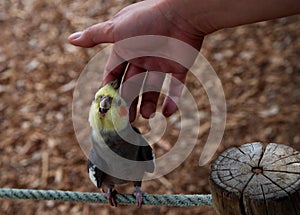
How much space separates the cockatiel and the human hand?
113 mm

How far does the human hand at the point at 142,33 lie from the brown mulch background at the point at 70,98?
41.0 inches

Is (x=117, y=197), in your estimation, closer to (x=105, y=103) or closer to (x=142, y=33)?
(x=105, y=103)

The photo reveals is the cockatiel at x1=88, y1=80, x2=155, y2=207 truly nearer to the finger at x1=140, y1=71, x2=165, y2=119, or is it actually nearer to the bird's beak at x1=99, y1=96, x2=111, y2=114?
the bird's beak at x1=99, y1=96, x2=111, y2=114

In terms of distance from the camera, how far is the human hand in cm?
158

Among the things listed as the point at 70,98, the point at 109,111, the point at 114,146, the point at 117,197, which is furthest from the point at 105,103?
the point at 70,98

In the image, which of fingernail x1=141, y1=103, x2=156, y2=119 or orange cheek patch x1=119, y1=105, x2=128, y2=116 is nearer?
orange cheek patch x1=119, y1=105, x2=128, y2=116

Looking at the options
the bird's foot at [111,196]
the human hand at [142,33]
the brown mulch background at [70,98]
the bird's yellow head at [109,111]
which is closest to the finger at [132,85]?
the human hand at [142,33]

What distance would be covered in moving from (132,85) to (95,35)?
9.0 inches

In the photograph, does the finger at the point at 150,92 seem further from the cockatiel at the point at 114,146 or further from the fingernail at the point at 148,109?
the cockatiel at the point at 114,146

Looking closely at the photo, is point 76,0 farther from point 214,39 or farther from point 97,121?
point 97,121

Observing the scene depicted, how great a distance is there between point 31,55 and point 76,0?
2.35 ft

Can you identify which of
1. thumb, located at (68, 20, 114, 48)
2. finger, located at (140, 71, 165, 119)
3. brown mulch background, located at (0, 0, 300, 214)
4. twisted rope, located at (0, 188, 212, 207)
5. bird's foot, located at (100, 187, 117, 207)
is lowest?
brown mulch background, located at (0, 0, 300, 214)

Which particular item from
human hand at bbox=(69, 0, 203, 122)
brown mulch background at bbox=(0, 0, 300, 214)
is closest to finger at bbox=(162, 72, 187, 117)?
human hand at bbox=(69, 0, 203, 122)

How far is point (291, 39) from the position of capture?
325 centimetres
